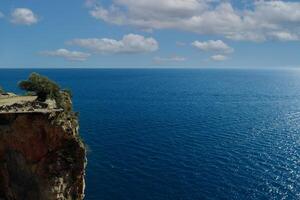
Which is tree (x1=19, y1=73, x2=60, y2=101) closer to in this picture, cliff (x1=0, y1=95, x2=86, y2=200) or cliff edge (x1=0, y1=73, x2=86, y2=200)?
cliff edge (x1=0, y1=73, x2=86, y2=200)

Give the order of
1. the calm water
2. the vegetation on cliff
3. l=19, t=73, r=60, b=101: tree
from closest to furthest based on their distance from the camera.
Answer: the vegetation on cliff
l=19, t=73, r=60, b=101: tree
the calm water

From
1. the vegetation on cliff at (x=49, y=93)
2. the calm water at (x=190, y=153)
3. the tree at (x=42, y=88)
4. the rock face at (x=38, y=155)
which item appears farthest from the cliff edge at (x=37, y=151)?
the calm water at (x=190, y=153)

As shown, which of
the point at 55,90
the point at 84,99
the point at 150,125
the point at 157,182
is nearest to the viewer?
the point at 55,90

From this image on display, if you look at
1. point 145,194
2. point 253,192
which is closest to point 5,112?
point 145,194

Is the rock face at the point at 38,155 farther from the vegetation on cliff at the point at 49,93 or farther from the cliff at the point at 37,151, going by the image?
the vegetation on cliff at the point at 49,93

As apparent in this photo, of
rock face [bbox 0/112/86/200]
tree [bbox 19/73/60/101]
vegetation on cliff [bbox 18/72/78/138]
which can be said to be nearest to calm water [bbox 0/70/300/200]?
vegetation on cliff [bbox 18/72/78/138]

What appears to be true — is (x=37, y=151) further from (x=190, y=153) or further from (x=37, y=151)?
(x=190, y=153)

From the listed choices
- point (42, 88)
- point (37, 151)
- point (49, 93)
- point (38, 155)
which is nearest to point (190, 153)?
point (49, 93)

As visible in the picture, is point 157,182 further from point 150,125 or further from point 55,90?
point 150,125
